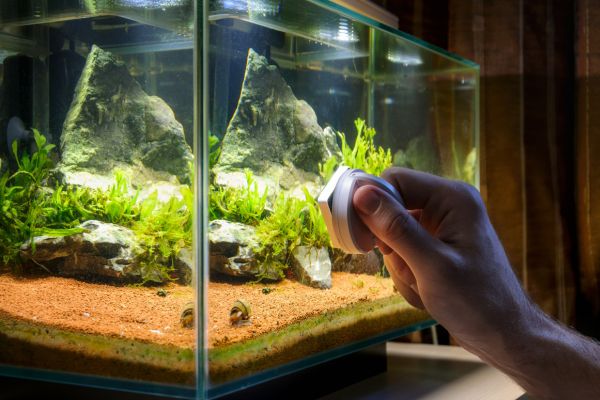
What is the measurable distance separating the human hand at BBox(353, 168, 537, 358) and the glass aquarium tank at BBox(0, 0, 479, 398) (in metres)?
0.15

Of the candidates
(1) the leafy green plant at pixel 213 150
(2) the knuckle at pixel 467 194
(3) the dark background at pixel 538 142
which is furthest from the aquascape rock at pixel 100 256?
(3) the dark background at pixel 538 142

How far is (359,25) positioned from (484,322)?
51 centimetres

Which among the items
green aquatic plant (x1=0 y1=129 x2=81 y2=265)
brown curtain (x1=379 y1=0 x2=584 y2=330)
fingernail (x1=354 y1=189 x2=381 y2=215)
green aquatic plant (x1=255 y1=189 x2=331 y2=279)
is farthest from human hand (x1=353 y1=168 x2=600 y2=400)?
brown curtain (x1=379 y1=0 x2=584 y2=330)

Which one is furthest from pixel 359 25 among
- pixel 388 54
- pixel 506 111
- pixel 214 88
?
pixel 506 111

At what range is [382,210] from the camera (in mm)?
761

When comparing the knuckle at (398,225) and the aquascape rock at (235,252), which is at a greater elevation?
the knuckle at (398,225)

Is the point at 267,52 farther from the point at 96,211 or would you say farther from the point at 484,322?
the point at 484,322

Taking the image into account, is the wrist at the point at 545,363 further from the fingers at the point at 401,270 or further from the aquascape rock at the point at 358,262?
the aquascape rock at the point at 358,262

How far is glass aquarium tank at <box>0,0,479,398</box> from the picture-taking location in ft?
2.50

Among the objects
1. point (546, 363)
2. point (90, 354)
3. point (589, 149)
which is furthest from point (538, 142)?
point (90, 354)

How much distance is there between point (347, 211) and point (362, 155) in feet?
0.99

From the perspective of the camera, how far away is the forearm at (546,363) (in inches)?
30.7

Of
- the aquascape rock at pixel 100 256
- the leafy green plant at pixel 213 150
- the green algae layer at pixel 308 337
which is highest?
the leafy green plant at pixel 213 150

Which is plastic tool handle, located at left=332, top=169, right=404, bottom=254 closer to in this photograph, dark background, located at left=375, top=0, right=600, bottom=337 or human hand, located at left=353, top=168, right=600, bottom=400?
human hand, located at left=353, top=168, right=600, bottom=400
